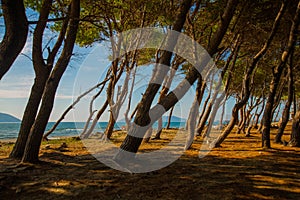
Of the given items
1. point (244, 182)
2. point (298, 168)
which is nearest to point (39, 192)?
point (244, 182)

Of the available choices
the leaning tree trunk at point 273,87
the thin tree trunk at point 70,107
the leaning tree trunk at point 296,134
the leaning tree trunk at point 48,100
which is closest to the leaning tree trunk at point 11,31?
the leaning tree trunk at point 48,100

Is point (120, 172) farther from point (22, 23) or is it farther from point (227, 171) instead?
point (22, 23)

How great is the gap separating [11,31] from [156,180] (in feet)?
13.2

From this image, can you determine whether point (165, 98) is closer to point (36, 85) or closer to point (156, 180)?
point (156, 180)

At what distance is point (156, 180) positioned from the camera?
4793 millimetres

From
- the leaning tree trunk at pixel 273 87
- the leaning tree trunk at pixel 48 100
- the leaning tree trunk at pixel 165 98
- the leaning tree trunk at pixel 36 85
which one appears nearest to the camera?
the leaning tree trunk at pixel 165 98

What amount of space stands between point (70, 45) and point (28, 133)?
9.23 feet

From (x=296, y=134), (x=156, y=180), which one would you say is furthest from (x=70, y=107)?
(x=296, y=134)

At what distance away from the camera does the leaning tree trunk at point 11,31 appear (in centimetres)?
395

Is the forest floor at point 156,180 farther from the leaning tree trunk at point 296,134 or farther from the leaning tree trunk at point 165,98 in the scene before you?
the leaning tree trunk at point 296,134

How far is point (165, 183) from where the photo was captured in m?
4.59

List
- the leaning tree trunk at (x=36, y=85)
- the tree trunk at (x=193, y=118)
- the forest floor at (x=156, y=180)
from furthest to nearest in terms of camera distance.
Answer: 1. the tree trunk at (x=193, y=118)
2. the leaning tree trunk at (x=36, y=85)
3. the forest floor at (x=156, y=180)

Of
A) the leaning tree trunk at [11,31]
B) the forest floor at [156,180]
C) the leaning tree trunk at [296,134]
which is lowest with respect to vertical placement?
the forest floor at [156,180]

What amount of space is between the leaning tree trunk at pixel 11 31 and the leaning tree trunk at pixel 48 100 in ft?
5.92
